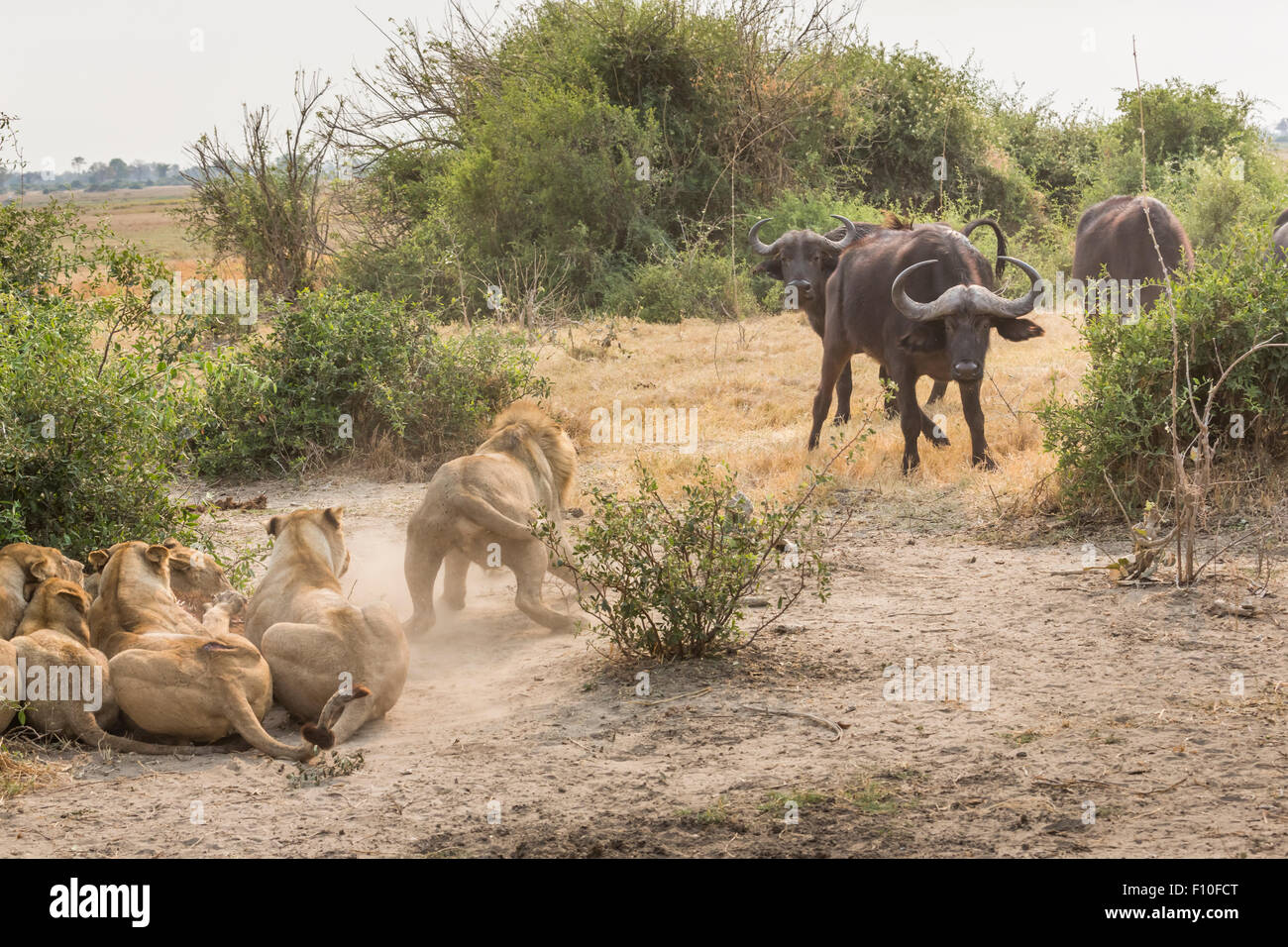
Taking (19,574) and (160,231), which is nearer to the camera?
(19,574)

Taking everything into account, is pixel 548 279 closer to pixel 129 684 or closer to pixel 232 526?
pixel 232 526

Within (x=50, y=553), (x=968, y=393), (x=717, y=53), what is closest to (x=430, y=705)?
(x=50, y=553)

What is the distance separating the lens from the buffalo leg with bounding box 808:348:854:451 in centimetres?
1145

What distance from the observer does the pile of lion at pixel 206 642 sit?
5.22 meters

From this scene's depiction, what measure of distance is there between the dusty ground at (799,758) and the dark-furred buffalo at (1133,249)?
19.4 feet

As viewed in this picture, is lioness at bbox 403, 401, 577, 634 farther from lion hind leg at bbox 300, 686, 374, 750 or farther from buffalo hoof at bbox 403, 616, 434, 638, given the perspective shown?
lion hind leg at bbox 300, 686, 374, 750

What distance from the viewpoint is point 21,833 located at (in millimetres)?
4469

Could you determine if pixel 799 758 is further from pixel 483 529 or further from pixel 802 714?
pixel 483 529

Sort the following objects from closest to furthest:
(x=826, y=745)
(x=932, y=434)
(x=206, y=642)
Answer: (x=826, y=745) → (x=206, y=642) → (x=932, y=434)

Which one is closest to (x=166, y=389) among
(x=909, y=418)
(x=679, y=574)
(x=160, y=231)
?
(x=679, y=574)

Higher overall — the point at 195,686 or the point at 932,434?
the point at 932,434

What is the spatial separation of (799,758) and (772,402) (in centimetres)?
841

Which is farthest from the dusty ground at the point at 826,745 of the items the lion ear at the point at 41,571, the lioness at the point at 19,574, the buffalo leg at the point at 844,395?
the buffalo leg at the point at 844,395

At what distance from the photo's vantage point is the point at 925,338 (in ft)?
32.8
